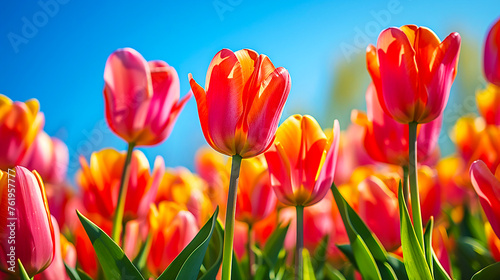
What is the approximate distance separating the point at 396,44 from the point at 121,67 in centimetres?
44

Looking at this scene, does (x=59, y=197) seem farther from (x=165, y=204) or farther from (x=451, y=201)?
(x=451, y=201)

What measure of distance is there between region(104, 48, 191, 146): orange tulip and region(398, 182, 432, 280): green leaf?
1.42 feet

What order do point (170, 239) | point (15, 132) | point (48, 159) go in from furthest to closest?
point (48, 159) → point (15, 132) → point (170, 239)

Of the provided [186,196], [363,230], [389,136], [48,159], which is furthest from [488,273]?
[48,159]

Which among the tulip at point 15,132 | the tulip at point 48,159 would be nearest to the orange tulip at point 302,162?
the tulip at point 15,132

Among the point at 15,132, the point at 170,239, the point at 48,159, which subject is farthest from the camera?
the point at 48,159

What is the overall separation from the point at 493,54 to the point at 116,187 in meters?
0.74

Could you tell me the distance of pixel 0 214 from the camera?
1.78ft

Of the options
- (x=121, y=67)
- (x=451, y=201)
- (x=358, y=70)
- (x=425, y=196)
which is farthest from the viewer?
(x=358, y=70)

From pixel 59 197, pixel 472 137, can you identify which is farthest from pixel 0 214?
pixel 472 137

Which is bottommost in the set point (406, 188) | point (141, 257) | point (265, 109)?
point (141, 257)

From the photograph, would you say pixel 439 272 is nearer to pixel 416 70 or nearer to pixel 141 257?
pixel 416 70

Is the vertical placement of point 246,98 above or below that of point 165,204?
above

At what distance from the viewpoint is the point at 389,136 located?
0.76 meters
